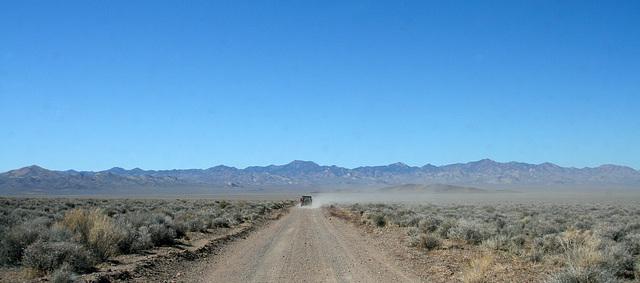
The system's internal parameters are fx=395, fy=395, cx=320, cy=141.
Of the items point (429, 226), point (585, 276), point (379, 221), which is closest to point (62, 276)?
point (585, 276)

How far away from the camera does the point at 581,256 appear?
795cm

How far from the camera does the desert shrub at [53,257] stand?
8266mm

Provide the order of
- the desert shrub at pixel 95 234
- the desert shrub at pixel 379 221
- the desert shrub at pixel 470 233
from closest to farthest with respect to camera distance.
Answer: the desert shrub at pixel 95 234
the desert shrub at pixel 470 233
the desert shrub at pixel 379 221

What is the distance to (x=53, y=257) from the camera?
840 centimetres

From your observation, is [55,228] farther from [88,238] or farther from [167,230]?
[167,230]

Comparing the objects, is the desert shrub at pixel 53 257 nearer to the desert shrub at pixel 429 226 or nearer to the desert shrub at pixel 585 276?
the desert shrub at pixel 585 276

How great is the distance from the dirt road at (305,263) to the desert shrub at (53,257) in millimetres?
2719

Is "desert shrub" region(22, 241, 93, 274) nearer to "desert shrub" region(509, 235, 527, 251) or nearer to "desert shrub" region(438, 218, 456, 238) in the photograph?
"desert shrub" region(509, 235, 527, 251)

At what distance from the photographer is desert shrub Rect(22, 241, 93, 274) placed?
8.27 m

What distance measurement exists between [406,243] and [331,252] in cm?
307

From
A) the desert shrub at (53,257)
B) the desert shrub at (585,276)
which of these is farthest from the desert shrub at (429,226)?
the desert shrub at (53,257)

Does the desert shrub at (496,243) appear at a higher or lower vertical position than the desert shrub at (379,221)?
higher

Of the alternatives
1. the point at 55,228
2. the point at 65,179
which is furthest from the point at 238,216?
the point at 65,179

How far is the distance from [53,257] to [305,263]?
19.5 ft
